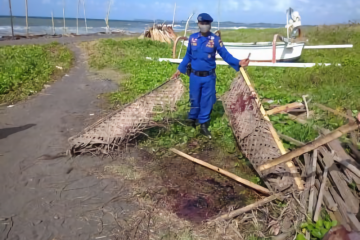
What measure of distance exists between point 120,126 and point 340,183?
2.93 meters

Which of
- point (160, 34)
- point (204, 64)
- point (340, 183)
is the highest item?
point (204, 64)

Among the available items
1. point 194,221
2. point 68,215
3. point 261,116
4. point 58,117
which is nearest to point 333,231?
point 194,221

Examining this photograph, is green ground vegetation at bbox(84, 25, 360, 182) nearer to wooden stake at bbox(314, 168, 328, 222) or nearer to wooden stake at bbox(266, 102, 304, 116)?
wooden stake at bbox(266, 102, 304, 116)

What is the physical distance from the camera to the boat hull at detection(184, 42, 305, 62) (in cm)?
1223

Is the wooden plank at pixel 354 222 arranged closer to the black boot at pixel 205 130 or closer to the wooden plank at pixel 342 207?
the wooden plank at pixel 342 207

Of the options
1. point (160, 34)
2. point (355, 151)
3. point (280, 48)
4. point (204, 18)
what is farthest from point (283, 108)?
point (160, 34)

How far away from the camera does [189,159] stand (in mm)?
4812

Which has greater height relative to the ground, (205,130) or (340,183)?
(340,183)

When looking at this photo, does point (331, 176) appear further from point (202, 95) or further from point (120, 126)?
point (120, 126)

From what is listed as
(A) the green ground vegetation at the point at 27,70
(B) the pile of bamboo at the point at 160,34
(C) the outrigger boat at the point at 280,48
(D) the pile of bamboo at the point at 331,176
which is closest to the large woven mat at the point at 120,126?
(D) the pile of bamboo at the point at 331,176

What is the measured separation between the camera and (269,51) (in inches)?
488

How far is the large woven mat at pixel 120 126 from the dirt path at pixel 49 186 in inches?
8.8

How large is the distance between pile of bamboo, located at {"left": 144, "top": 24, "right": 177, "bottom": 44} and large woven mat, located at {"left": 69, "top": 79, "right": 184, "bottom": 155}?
53.8 feet

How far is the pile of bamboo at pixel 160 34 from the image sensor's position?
842 inches
